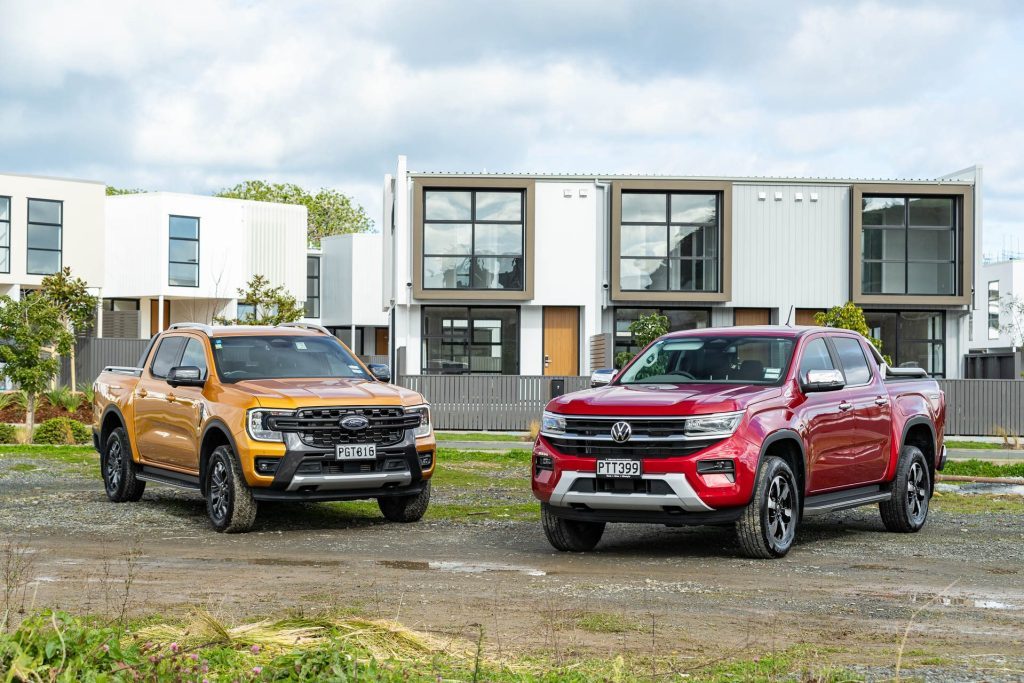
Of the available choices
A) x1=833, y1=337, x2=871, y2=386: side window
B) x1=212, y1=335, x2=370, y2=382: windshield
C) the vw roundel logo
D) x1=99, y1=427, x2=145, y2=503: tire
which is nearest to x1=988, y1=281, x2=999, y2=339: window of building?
x1=833, y1=337, x2=871, y2=386: side window

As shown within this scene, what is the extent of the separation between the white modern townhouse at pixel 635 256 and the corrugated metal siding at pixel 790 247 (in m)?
0.04

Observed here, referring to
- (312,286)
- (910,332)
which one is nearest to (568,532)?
(910,332)

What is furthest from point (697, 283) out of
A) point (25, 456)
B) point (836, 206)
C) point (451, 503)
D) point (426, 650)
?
point (426, 650)

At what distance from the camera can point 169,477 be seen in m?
14.0

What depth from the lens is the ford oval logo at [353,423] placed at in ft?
40.5

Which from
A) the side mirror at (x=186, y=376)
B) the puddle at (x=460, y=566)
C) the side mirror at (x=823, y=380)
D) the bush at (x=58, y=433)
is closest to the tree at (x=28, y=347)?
the bush at (x=58, y=433)

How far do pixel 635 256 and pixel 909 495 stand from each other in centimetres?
2646

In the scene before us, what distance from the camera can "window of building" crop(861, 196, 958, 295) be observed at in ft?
129

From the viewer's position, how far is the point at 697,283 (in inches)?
1532

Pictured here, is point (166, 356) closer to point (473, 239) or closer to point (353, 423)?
point (353, 423)

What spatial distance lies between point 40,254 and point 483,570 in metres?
41.1

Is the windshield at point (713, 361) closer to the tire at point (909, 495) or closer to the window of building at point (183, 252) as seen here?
the tire at point (909, 495)

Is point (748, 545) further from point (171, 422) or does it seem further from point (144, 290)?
point (144, 290)

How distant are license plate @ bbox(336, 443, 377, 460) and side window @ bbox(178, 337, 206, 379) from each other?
205 centimetres
